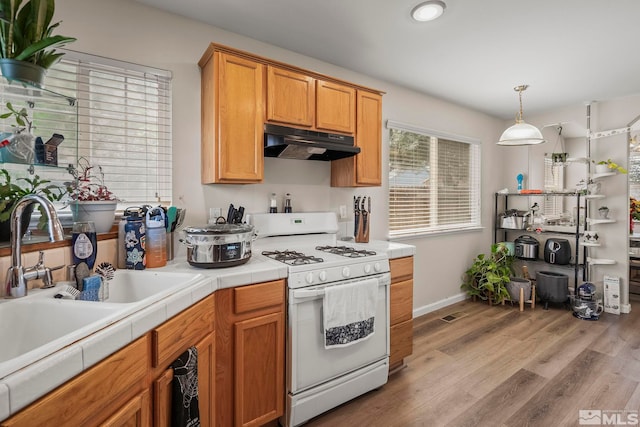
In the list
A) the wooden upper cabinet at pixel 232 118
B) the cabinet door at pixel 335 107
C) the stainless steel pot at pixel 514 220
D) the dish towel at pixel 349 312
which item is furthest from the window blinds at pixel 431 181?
the wooden upper cabinet at pixel 232 118

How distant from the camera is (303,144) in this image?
2135 mm

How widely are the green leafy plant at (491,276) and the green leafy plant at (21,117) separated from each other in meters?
4.31

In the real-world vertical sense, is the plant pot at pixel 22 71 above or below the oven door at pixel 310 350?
above

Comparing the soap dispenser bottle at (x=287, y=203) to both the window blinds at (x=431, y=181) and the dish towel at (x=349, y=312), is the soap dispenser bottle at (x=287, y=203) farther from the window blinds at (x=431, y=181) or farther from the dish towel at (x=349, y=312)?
the window blinds at (x=431, y=181)

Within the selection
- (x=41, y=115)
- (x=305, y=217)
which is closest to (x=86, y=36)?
(x=41, y=115)

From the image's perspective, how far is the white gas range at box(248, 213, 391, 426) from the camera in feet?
5.86

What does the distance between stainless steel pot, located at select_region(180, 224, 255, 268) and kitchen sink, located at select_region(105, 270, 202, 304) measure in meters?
0.16

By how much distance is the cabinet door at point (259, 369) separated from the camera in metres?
1.65

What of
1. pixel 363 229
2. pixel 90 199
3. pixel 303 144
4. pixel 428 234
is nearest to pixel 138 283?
pixel 90 199

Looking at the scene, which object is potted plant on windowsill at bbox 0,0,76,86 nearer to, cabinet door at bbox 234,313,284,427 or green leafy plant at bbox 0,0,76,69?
green leafy plant at bbox 0,0,76,69

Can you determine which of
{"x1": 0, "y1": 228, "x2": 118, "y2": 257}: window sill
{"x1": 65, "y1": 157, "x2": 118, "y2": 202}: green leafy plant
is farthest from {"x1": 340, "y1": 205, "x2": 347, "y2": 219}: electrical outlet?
{"x1": 0, "y1": 228, "x2": 118, "y2": 257}: window sill

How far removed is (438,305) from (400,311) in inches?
63.7

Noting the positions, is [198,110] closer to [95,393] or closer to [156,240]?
[156,240]

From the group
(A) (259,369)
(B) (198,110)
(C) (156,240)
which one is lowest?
(A) (259,369)
